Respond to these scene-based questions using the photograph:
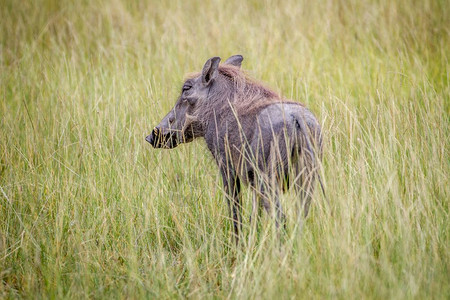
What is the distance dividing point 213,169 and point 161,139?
2.52 feet

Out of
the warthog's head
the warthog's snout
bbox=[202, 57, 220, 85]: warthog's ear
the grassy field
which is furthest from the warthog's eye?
the grassy field

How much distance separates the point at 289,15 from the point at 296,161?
13.1ft

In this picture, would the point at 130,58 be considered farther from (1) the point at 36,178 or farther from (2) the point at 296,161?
(2) the point at 296,161

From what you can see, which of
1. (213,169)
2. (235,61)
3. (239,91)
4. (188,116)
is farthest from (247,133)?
(213,169)

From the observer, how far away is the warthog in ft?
9.36

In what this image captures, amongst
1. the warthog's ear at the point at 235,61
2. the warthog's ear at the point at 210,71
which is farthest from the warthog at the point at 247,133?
the warthog's ear at the point at 235,61

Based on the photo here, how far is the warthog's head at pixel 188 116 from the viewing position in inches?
129

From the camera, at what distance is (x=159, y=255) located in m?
3.10

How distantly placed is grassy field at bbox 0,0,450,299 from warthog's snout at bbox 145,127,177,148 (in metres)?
0.30

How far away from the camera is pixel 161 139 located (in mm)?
3365

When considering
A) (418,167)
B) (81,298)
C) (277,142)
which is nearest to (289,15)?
(418,167)

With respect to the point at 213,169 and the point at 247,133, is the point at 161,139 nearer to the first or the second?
the point at 247,133

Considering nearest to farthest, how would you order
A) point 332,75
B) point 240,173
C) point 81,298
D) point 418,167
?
point 81,298 < point 240,173 < point 418,167 < point 332,75

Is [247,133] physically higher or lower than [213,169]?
higher
